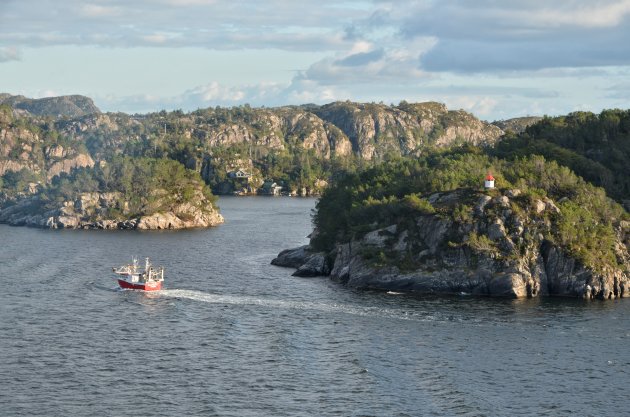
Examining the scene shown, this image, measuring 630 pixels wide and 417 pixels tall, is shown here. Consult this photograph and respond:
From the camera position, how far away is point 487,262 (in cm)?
13762

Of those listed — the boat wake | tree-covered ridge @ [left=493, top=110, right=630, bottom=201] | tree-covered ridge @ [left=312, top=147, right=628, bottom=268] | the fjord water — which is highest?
tree-covered ridge @ [left=493, top=110, right=630, bottom=201]

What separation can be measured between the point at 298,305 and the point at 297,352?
2589 centimetres

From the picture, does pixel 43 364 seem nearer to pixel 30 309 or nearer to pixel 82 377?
pixel 82 377

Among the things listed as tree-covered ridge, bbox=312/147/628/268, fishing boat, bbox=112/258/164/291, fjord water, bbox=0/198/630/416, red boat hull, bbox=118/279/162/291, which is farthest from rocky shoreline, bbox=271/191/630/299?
fishing boat, bbox=112/258/164/291

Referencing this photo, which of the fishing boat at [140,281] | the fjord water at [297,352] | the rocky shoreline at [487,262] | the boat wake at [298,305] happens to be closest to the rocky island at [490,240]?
the rocky shoreline at [487,262]

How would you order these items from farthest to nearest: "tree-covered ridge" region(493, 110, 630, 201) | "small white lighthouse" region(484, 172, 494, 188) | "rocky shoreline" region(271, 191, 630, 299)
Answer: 1. "tree-covered ridge" region(493, 110, 630, 201)
2. "small white lighthouse" region(484, 172, 494, 188)
3. "rocky shoreline" region(271, 191, 630, 299)

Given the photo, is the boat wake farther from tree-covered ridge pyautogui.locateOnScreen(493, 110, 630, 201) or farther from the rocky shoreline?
tree-covered ridge pyautogui.locateOnScreen(493, 110, 630, 201)

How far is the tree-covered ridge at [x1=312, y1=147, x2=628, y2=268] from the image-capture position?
142m

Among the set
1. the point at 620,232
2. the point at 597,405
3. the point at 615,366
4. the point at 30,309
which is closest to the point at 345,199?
the point at 620,232

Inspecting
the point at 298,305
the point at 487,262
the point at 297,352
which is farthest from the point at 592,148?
the point at 297,352

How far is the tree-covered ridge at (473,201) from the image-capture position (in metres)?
142

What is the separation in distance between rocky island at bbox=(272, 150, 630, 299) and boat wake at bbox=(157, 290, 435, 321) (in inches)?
622

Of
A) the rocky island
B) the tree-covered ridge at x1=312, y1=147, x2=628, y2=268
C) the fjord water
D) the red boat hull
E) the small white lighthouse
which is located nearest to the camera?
the fjord water

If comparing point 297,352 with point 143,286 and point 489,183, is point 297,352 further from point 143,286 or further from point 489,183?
point 489,183
